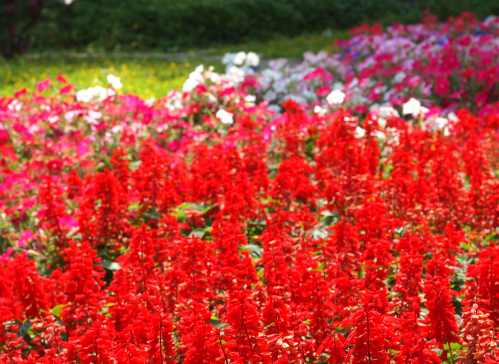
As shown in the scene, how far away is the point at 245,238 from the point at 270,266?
0.56 meters

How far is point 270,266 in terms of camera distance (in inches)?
109

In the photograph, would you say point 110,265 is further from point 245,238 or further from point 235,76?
point 235,76

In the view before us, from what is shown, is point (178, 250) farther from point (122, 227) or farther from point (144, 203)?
point (144, 203)

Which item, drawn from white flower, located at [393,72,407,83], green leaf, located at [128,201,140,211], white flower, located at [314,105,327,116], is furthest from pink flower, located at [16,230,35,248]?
white flower, located at [393,72,407,83]

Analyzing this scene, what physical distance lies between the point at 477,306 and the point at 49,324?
74.6 inches

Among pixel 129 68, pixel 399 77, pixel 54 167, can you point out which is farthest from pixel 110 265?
pixel 129 68

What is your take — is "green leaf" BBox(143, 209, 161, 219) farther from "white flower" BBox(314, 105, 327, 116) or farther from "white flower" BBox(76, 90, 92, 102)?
"white flower" BBox(76, 90, 92, 102)

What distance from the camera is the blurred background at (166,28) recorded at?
12375 millimetres

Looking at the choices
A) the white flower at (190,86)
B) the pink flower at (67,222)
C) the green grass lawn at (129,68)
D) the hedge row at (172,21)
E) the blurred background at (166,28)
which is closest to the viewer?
the pink flower at (67,222)

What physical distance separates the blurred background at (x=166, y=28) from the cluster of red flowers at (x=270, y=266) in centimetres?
728

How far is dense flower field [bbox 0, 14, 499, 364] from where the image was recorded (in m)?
2.36

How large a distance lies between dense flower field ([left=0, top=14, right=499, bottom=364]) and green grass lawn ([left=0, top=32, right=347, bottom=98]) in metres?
2.39

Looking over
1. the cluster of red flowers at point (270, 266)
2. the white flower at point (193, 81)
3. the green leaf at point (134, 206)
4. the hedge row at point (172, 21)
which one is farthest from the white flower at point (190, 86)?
the hedge row at point (172, 21)

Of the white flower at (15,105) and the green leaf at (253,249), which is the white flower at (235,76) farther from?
the green leaf at (253,249)
